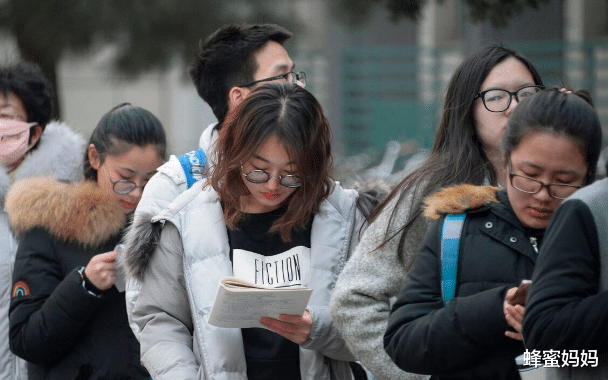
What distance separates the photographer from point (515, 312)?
212 centimetres

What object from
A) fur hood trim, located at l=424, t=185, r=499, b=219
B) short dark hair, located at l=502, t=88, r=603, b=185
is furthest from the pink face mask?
short dark hair, located at l=502, t=88, r=603, b=185

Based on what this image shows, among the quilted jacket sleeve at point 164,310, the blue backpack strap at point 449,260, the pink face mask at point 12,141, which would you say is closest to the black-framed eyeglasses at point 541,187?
the blue backpack strap at point 449,260

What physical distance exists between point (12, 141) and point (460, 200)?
8.39 ft

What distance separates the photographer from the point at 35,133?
173 inches

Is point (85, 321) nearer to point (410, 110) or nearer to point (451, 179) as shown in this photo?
point (451, 179)

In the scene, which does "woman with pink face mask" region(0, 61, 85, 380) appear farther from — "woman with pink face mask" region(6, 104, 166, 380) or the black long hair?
the black long hair

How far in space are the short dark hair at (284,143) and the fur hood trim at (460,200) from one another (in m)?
0.66

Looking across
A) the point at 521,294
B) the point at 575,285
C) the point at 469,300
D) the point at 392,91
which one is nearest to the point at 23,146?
the point at 469,300

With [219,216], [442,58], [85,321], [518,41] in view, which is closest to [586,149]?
[219,216]

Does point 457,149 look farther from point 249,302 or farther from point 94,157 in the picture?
point 94,157

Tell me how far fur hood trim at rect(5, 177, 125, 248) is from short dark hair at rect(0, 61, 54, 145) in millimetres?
717

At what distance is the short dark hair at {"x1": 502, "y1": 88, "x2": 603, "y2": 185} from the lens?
2.23 meters

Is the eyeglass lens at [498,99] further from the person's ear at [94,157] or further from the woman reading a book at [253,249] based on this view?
the person's ear at [94,157]

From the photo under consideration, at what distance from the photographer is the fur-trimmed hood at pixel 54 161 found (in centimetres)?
411
